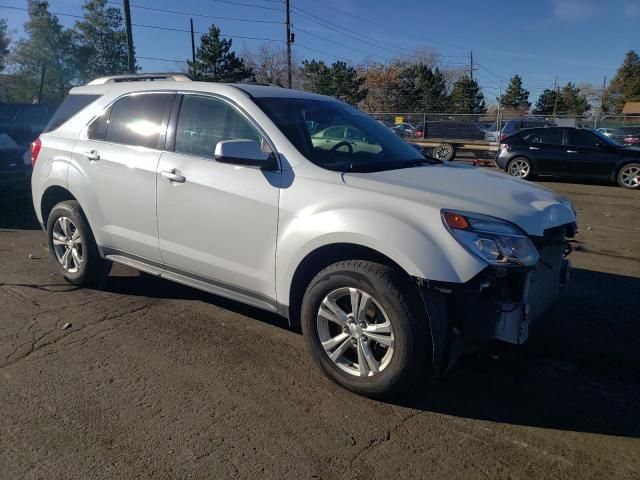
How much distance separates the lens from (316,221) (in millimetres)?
3094

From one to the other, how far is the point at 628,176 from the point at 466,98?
5023 cm

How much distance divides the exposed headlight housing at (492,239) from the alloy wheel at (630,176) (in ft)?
39.7

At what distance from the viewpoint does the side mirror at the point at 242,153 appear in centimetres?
325

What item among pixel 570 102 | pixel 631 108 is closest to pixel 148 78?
pixel 631 108

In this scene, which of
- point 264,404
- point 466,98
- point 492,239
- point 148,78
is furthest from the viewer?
point 466,98

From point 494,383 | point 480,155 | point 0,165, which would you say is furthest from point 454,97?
point 494,383

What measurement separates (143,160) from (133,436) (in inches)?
85.2

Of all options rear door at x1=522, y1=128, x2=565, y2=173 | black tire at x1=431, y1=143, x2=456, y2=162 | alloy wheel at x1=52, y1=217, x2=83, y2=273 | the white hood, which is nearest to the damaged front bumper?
the white hood

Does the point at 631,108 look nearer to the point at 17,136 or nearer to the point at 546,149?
the point at 546,149

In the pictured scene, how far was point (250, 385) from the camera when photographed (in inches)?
126

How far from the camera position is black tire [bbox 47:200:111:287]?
181 inches

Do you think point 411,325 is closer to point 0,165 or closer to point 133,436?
point 133,436

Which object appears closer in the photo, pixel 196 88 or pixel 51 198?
pixel 196 88

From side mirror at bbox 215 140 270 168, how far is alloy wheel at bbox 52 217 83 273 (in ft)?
6.99
